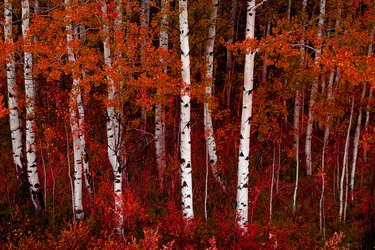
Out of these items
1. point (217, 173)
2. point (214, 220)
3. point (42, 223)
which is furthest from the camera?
point (217, 173)

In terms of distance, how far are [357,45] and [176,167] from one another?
6529mm

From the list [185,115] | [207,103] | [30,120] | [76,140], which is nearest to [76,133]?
[76,140]

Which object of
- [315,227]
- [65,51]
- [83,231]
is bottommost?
[315,227]

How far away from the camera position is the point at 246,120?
8656 millimetres

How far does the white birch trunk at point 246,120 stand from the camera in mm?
8336

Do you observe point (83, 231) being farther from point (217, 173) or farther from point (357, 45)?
point (357, 45)

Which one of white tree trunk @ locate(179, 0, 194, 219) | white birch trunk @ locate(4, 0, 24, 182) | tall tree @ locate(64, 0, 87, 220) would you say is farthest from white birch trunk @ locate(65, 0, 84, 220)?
white tree trunk @ locate(179, 0, 194, 219)

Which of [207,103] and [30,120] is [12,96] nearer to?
[30,120]

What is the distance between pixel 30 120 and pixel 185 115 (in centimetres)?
441

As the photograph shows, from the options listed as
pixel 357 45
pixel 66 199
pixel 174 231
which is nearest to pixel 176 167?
pixel 174 231

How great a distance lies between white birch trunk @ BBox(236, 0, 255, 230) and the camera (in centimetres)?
834

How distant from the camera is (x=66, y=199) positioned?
11844 millimetres

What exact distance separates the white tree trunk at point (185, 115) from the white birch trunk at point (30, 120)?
372 centimetres

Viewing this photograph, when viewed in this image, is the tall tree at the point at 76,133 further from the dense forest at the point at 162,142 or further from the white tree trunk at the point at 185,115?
the white tree trunk at the point at 185,115
